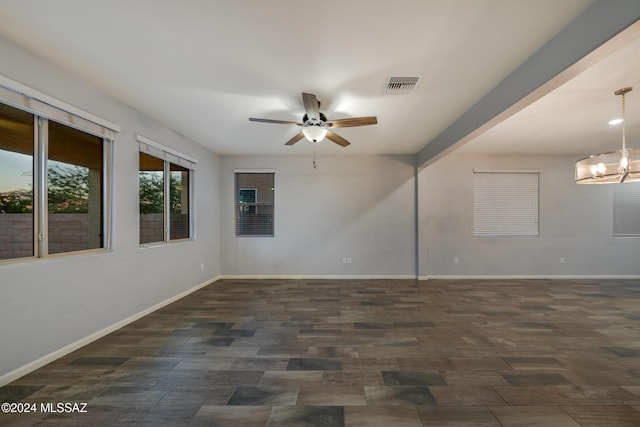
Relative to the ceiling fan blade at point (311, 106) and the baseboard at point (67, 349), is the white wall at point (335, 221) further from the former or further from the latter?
the ceiling fan blade at point (311, 106)

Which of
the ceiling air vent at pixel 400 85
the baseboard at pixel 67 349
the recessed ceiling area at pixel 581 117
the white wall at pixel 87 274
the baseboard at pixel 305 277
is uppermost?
the recessed ceiling area at pixel 581 117

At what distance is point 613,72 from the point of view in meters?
2.58

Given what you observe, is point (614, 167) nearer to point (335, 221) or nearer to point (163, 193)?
point (335, 221)

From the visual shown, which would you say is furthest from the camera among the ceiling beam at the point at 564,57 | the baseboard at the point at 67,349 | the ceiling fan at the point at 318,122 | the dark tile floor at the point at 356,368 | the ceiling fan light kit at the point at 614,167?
the ceiling fan light kit at the point at 614,167

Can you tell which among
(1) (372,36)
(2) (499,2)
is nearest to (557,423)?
(2) (499,2)

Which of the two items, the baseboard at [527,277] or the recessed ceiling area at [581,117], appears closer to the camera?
the recessed ceiling area at [581,117]

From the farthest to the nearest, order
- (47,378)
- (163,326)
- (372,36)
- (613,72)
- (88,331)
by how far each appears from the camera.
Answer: (163,326) < (88,331) < (613,72) < (47,378) < (372,36)

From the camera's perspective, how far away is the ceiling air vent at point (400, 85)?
2.64 meters

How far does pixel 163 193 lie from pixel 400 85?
3.75 m

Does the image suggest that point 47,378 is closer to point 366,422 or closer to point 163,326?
point 163,326

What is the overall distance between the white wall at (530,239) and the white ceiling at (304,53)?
2.26 metres

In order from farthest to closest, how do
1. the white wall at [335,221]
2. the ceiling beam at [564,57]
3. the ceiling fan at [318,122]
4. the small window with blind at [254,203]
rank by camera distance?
the small window with blind at [254,203]
the white wall at [335,221]
the ceiling fan at [318,122]
the ceiling beam at [564,57]

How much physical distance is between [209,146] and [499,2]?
4.88m

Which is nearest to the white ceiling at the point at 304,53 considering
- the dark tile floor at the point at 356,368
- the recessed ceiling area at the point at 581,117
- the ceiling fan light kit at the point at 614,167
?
the recessed ceiling area at the point at 581,117
